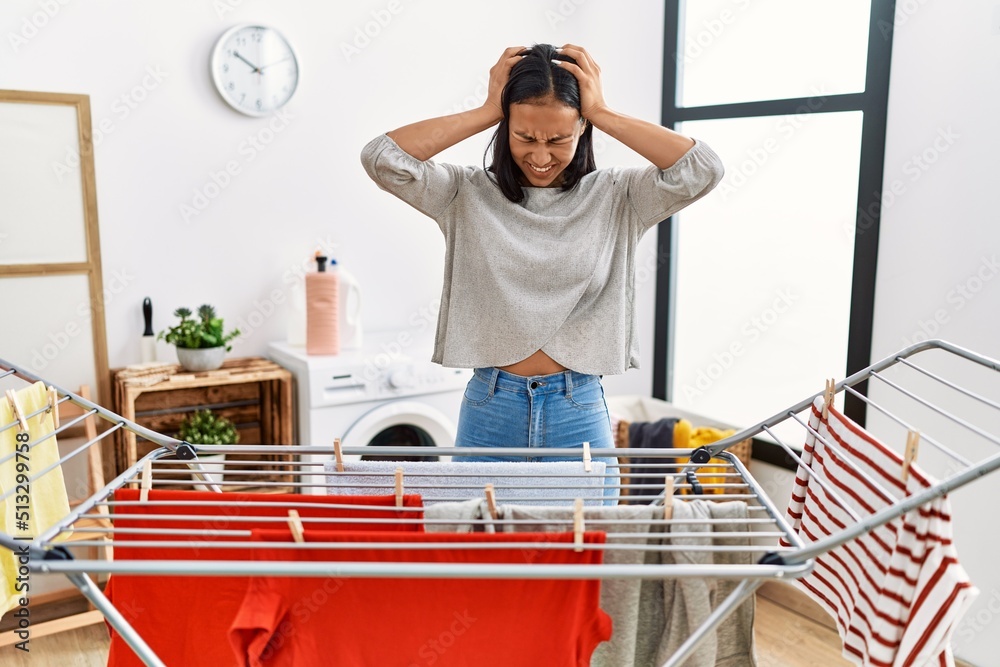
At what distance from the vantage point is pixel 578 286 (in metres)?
1.69

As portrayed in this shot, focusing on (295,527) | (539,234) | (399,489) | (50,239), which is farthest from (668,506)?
(50,239)

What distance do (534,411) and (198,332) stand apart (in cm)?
174

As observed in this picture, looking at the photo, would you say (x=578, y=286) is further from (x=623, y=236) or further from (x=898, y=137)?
(x=898, y=137)

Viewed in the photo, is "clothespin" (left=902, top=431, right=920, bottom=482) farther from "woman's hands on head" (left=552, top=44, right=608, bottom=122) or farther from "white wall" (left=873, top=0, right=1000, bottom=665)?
"white wall" (left=873, top=0, right=1000, bottom=665)

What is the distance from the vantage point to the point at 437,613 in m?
1.18

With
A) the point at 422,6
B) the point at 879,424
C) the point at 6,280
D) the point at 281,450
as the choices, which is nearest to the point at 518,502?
the point at 281,450

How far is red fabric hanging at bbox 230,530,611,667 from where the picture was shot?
1.16 metres

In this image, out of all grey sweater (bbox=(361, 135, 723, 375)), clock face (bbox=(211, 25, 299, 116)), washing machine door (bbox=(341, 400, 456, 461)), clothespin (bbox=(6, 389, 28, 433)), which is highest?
clock face (bbox=(211, 25, 299, 116))

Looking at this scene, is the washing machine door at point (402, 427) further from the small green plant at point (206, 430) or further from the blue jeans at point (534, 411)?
the blue jeans at point (534, 411)

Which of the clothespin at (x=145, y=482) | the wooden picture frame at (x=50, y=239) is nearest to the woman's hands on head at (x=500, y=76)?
the clothespin at (x=145, y=482)

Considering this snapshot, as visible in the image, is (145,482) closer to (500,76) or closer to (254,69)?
(500,76)

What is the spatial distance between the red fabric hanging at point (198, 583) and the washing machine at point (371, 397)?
5.30ft

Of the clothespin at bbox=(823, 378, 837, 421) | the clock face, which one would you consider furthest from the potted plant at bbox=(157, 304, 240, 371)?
the clothespin at bbox=(823, 378, 837, 421)

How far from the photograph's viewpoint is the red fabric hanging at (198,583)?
1.28m
